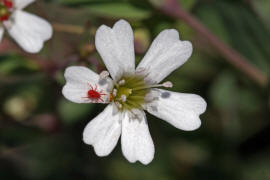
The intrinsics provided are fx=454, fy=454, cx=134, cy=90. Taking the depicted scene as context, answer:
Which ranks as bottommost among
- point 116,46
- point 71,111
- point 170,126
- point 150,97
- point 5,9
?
point 71,111

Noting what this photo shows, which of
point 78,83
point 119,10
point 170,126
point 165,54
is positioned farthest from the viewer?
point 170,126

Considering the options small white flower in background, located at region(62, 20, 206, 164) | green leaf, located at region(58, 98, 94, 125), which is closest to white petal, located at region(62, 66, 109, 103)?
small white flower in background, located at region(62, 20, 206, 164)

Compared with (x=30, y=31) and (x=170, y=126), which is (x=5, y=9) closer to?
(x=30, y=31)

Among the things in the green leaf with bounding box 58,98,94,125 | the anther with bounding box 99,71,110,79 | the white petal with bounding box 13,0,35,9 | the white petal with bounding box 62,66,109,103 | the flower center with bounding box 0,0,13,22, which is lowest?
the green leaf with bounding box 58,98,94,125

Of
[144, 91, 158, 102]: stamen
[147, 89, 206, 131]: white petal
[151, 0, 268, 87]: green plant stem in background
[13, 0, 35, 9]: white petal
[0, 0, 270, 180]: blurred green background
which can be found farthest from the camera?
[0, 0, 270, 180]: blurred green background

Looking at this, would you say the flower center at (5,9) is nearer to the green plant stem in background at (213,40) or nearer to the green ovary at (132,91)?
the green ovary at (132,91)

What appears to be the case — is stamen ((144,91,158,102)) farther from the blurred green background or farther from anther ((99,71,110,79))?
the blurred green background

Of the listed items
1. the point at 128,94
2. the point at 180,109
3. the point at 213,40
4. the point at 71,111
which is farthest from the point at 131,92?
the point at 71,111
